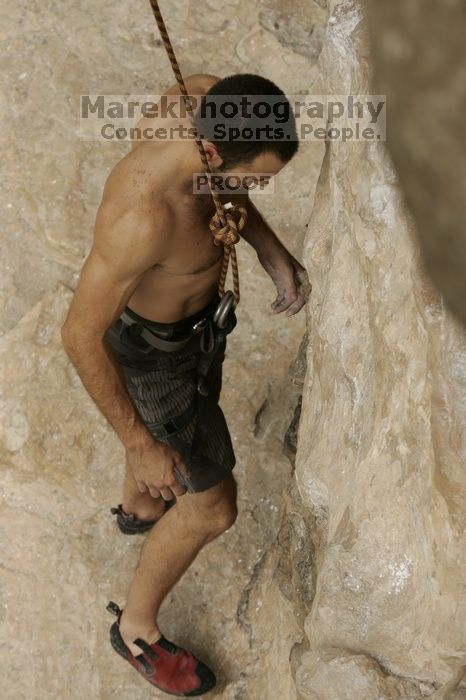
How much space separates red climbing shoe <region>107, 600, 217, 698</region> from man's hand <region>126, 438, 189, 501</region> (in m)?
0.74

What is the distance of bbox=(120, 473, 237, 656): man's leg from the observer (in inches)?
107

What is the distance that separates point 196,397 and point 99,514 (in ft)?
2.86

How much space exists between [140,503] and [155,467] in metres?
0.78

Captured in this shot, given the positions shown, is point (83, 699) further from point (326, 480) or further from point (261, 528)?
point (326, 480)

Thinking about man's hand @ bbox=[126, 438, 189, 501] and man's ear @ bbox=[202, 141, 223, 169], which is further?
man's hand @ bbox=[126, 438, 189, 501]

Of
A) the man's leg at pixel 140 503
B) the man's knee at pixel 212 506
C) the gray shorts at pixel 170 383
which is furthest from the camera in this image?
the man's leg at pixel 140 503

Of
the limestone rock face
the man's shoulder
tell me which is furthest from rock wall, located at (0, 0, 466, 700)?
the limestone rock face

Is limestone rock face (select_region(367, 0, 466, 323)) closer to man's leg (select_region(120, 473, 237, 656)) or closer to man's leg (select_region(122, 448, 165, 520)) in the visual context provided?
man's leg (select_region(120, 473, 237, 656))

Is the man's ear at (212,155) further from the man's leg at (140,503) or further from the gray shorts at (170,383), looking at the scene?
the man's leg at (140,503)

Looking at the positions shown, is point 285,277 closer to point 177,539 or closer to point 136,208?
point 136,208

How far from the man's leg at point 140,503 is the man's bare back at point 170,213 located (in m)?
0.86

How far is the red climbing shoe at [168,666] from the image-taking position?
115 inches

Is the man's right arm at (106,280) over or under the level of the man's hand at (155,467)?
over

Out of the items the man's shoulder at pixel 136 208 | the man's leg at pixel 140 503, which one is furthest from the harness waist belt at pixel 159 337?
the man's leg at pixel 140 503
